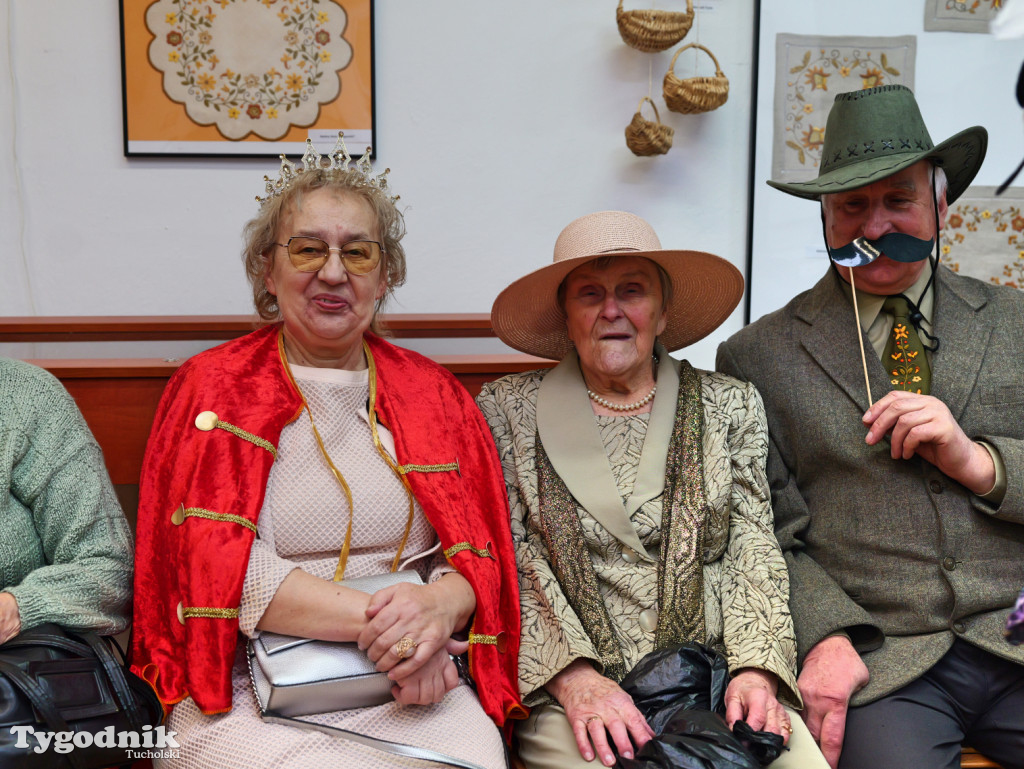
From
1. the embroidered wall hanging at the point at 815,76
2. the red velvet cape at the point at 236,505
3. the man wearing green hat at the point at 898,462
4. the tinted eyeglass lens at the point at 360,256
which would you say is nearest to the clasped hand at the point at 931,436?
the man wearing green hat at the point at 898,462

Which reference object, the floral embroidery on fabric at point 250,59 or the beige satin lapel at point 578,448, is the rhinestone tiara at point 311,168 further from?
the floral embroidery on fabric at point 250,59

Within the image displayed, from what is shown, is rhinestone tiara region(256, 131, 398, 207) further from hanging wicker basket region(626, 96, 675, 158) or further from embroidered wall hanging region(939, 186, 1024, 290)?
embroidered wall hanging region(939, 186, 1024, 290)

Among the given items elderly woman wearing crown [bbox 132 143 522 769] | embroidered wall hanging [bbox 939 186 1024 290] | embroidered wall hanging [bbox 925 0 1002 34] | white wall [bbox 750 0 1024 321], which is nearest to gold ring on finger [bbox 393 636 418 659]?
elderly woman wearing crown [bbox 132 143 522 769]

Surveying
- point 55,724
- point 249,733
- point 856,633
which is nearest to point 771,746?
point 856,633

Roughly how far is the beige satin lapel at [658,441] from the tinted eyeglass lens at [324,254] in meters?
0.73

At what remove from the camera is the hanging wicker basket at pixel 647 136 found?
9.60 feet

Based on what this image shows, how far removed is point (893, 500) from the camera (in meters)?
2.00

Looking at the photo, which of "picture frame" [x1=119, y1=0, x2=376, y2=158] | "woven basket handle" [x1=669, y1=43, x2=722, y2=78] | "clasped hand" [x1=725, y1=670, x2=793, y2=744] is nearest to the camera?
"clasped hand" [x1=725, y1=670, x2=793, y2=744]

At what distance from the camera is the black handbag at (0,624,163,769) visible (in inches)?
57.9

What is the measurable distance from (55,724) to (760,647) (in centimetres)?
130

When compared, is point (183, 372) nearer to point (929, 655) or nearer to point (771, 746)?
point (771, 746)

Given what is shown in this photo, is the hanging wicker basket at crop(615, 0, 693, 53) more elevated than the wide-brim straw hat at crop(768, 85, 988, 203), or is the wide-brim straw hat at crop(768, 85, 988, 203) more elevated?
the hanging wicker basket at crop(615, 0, 693, 53)

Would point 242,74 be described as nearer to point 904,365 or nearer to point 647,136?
point 647,136

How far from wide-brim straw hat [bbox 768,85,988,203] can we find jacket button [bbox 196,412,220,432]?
1.39 metres
